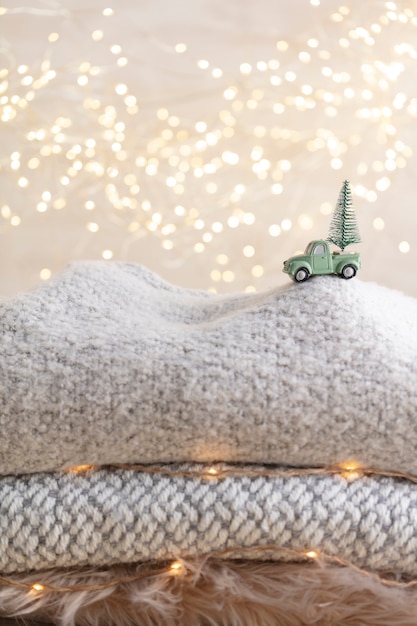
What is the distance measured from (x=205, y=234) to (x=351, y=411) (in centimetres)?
64

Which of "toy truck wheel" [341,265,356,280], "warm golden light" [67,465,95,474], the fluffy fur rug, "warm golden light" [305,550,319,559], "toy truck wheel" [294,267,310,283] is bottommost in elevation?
the fluffy fur rug

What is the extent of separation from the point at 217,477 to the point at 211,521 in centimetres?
3

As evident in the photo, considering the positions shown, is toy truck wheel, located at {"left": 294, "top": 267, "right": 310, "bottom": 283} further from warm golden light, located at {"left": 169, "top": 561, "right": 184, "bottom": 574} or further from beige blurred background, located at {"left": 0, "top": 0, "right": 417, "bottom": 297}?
beige blurred background, located at {"left": 0, "top": 0, "right": 417, "bottom": 297}

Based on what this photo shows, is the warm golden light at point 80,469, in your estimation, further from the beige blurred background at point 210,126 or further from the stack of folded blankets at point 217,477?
the beige blurred background at point 210,126

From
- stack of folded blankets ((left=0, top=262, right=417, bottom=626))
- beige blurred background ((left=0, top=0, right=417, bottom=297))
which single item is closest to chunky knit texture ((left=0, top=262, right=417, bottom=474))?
stack of folded blankets ((left=0, top=262, right=417, bottom=626))

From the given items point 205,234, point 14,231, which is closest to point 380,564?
point 205,234

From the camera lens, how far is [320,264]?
0.46m

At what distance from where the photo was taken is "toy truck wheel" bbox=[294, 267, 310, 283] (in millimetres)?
454

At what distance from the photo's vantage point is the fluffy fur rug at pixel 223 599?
1.29ft

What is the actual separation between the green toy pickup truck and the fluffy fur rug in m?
0.19

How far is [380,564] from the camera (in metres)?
0.40

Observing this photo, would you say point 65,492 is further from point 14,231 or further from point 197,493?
point 14,231

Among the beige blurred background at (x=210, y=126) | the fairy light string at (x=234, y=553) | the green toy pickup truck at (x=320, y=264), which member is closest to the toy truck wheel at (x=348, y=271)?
the green toy pickup truck at (x=320, y=264)

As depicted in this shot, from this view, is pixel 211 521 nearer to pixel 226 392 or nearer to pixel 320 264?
pixel 226 392
